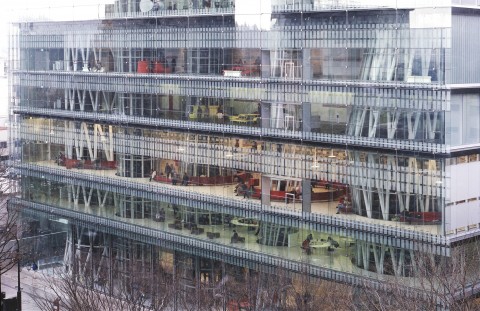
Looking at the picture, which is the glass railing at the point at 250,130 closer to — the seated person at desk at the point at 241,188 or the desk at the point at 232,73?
the desk at the point at 232,73

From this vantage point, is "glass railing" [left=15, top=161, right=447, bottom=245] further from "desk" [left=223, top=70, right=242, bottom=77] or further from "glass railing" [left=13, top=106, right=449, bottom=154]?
"desk" [left=223, top=70, right=242, bottom=77]

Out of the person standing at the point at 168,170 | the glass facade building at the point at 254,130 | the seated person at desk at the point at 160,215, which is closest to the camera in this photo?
the glass facade building at the point at 254,130

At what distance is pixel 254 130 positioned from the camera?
6631 cm

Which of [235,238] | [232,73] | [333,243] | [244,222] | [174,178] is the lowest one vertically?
[235,238]

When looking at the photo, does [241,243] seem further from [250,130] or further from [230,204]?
[250,130]

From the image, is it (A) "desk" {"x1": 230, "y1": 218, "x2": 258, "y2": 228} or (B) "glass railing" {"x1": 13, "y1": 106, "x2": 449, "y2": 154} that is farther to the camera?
(A) "desk" {"x1": 230, "y1": 218, "x2": 258, "y2": 228}

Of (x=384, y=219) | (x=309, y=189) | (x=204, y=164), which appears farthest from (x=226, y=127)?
(x=384, y=219)

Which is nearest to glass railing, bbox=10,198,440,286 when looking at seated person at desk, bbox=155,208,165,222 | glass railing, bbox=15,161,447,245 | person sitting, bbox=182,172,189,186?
seated person at desk, bbox=155,208,165,222

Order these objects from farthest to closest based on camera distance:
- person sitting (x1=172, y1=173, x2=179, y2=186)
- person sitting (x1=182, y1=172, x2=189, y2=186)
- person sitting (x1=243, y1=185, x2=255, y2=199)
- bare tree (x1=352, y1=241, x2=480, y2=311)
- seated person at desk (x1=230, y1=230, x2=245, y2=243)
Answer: person sitting (x1=172, y1=173, x2=179, y2=186), person sitting (x1=182, y1=172, x2=189, y2=186), seated person at desk (x1=230, y1=230, x2=245, y2=243), person sitting (x1=243, y1=185, x2=255, y2=199), bare tree (x1=352, y1=241, x2=480, y2=311)

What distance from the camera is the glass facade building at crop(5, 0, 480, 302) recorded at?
56906mm

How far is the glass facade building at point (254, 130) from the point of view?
5691 cm

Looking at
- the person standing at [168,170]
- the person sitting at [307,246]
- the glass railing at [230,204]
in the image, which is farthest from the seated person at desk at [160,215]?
the person sitting at [307,246]

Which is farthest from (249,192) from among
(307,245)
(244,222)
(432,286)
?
(432,286)

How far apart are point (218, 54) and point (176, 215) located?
40.3 ft
